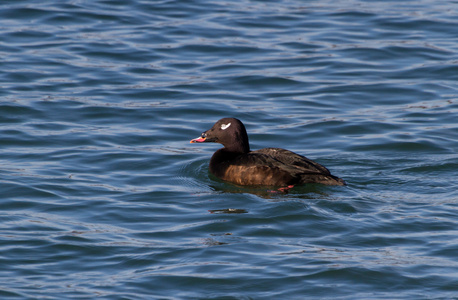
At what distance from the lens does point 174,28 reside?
18406mm

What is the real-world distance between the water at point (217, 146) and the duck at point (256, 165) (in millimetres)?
199

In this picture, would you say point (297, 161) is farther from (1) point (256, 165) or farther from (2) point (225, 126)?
(2) point (225, 126)

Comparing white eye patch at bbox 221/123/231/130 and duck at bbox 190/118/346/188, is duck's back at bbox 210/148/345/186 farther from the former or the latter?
white eye patch at bbox 221/123/231/130

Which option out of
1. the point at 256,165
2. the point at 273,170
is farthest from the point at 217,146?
the point at 273,170

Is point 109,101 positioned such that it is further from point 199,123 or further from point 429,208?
point 429,208

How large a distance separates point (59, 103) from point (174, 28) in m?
5.30

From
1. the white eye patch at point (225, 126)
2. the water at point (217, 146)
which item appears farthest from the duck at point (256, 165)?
the water at point (217, 146)

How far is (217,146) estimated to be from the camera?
1287 centimetres

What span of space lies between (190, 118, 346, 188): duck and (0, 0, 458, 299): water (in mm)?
199

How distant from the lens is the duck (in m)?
10.2

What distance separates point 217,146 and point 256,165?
2518 millimetres

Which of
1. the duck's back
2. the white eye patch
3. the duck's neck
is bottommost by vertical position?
the duck's back

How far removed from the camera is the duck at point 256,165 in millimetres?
10180

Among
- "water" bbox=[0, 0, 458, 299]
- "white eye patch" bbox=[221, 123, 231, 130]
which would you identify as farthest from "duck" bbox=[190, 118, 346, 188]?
"water" bbox=[0, 0, 458, 299]
